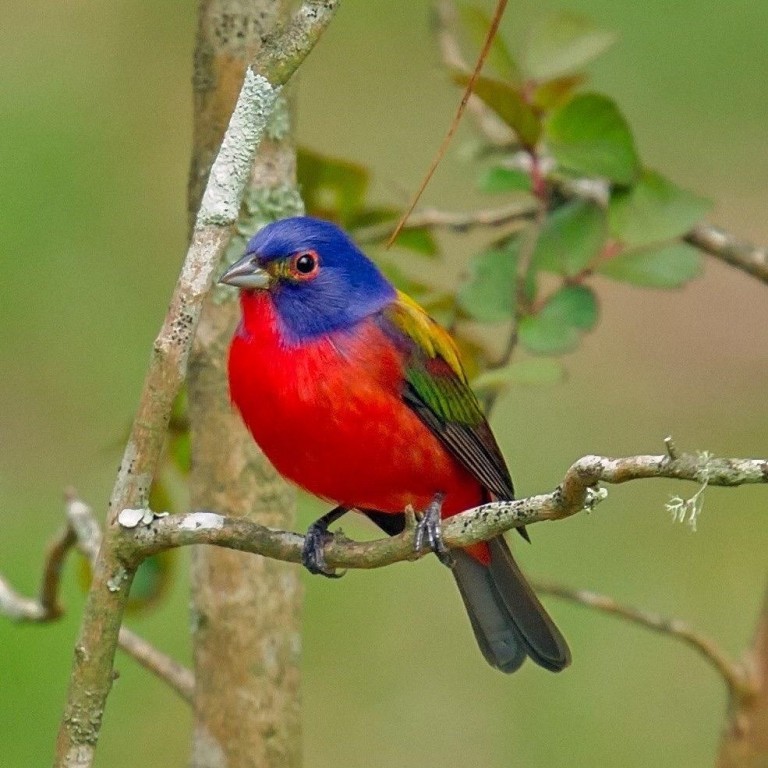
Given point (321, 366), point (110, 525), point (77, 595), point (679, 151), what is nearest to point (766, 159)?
point (679, 151)

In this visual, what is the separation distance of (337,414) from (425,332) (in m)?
0.45

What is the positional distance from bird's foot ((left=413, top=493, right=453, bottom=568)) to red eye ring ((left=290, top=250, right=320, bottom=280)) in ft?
1.99

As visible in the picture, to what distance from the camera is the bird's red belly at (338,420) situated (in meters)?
3.48

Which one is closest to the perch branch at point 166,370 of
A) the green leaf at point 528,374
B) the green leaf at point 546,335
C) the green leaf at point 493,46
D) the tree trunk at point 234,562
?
the tree trunk at point 234,562

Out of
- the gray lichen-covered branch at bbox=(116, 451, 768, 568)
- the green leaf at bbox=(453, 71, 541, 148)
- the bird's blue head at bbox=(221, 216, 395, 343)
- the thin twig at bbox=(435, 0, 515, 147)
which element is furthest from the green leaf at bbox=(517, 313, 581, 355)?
the gray lichen-covered branch at bbox=(116, 451, 768, 568)

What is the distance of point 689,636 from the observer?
3807 mm

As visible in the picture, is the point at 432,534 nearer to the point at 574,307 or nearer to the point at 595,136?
the point at 574,307

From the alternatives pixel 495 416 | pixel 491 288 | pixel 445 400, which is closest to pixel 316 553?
pixel 445 400

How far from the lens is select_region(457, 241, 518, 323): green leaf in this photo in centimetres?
394

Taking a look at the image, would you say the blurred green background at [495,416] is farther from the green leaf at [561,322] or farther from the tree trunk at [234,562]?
the tree trunk at [234,562]

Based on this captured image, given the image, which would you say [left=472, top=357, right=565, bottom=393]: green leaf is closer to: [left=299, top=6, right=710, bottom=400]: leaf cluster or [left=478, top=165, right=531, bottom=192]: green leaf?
[left=299, top=6, right=710, bottom=400]: leaf cluster

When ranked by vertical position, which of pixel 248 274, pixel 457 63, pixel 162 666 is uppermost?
pixel 457 63

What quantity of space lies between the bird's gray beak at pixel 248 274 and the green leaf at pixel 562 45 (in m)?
0.93

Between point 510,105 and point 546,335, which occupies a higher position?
point 510,105
